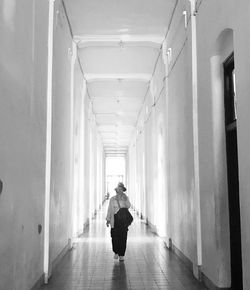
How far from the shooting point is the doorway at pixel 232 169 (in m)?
6.02

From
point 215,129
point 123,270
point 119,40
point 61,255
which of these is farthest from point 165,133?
point 215,129

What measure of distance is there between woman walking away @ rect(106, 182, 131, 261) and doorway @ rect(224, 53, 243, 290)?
3.53 metres

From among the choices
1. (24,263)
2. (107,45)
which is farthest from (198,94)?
(107,45)

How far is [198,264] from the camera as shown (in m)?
7.11

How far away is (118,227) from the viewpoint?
30.3ft

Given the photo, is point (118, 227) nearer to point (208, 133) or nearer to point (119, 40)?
point (208, 133)

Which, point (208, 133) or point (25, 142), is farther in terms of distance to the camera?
point (208, 133)

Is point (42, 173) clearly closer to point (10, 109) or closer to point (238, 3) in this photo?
point (10, 109)

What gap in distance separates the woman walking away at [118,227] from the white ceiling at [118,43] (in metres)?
4.10

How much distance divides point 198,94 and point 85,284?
3.72 metres

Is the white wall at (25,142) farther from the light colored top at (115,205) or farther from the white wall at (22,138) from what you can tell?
the light colored top at (115,205)

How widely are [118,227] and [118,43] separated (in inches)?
206

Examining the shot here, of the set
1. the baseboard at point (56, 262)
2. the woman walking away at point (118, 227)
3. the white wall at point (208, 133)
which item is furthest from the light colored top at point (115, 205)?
the baseboard at point (56, 262)

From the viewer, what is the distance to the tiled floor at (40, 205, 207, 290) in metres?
6.72
